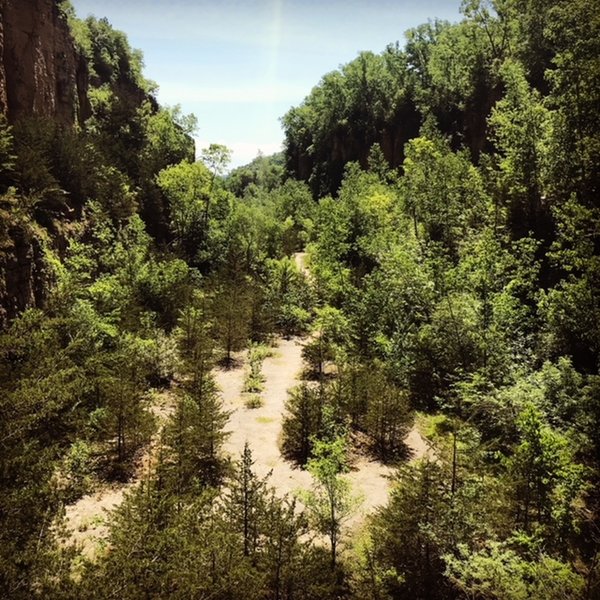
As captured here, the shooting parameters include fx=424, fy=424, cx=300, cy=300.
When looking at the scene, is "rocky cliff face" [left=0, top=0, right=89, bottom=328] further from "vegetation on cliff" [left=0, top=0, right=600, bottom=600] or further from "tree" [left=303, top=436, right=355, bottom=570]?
"tree" [left=303, top=436, right=355, bottom=570]

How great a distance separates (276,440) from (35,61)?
91.1 ft

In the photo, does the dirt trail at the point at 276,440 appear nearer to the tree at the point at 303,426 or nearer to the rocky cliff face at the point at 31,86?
the tree at the point at 303,426

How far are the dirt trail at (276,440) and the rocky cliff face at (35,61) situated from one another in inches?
815

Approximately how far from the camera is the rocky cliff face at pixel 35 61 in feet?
82.9

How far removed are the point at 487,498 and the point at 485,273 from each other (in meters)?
12.4

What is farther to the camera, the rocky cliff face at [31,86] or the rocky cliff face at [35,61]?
the rocky cliff face at [35,61]

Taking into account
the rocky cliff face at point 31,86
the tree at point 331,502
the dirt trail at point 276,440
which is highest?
the rocky cliff face at point 31,86

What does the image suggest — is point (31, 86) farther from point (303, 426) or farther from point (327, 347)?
point (303, 426)

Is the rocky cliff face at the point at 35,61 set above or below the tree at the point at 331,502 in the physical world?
above

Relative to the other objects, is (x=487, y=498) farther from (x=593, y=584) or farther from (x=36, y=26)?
(x=36, y=26)

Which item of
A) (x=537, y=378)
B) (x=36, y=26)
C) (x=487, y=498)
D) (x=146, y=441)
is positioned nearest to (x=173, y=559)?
(x=487, y=498)

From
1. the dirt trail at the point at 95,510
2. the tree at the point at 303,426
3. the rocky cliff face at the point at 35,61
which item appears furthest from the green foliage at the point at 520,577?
the rocky cliff face at the point at 35,61

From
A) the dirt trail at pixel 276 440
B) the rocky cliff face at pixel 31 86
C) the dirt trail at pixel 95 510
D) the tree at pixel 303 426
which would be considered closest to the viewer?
the dirt trail at pixel 95 510

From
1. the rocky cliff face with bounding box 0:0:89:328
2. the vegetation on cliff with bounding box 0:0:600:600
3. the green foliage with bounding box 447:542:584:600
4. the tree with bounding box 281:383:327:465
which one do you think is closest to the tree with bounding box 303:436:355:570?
the vegetation on cliff with bounding box 0:0:600:600
